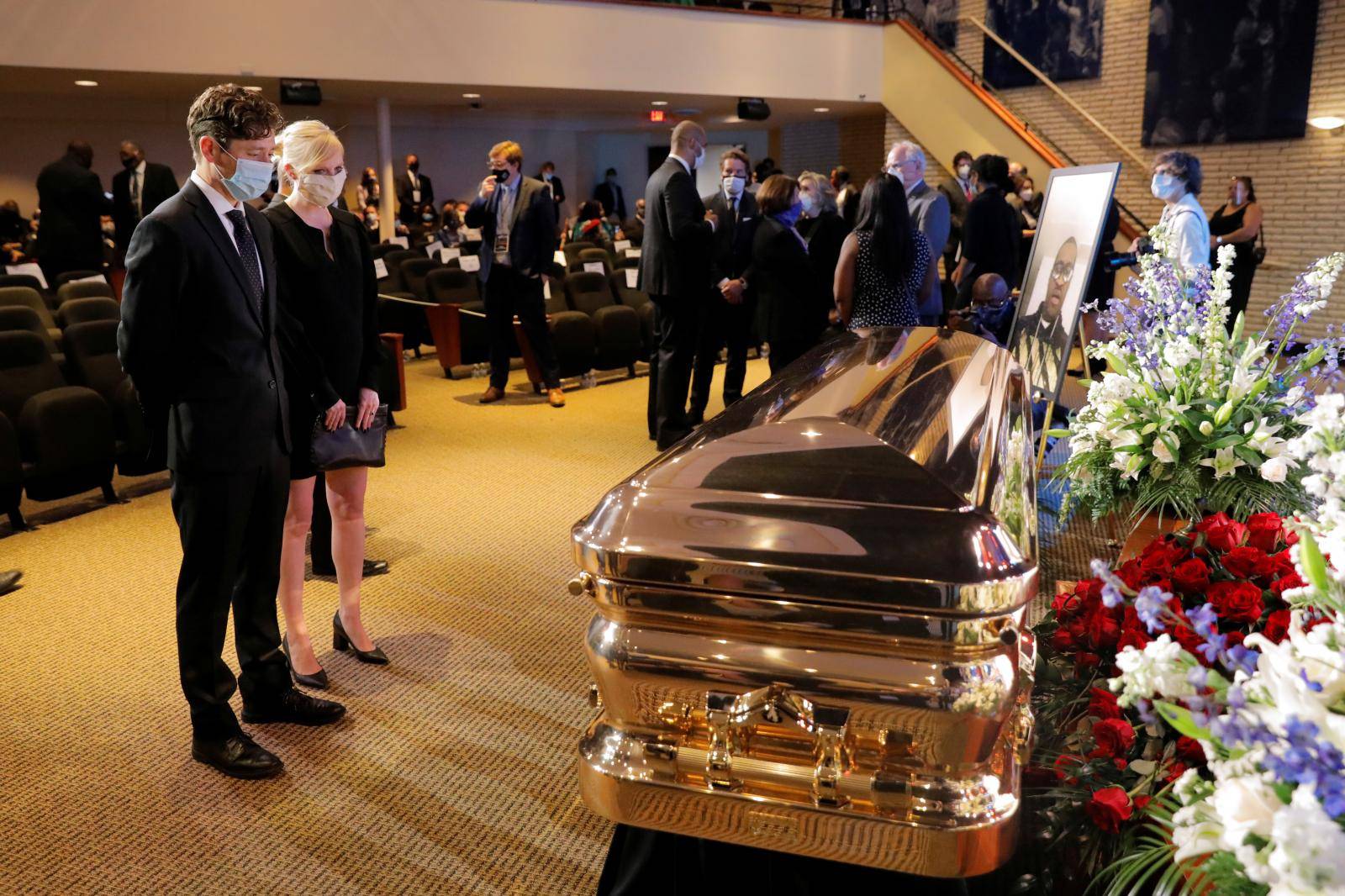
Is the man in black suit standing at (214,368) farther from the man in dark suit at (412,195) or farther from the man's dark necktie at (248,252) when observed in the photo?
the man in dark suit at (412,195)

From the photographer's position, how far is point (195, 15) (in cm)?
1080

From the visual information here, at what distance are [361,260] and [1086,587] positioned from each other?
2198 mm

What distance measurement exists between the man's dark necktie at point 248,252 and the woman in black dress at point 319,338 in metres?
0.27

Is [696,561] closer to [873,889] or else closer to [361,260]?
[873,889]

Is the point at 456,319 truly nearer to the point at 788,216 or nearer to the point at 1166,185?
the point at 788,216

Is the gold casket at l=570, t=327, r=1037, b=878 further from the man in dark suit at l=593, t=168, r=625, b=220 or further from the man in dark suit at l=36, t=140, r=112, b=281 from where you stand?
the man in dark suit at l=593, t=168, r=625, b=220

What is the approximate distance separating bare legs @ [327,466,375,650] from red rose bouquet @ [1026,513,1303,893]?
2.03 m

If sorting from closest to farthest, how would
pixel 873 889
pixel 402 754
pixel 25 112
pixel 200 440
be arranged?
1. pixel 873 889
2. pixel 200 440
3. pixel 402 754
4. pixel 25 112

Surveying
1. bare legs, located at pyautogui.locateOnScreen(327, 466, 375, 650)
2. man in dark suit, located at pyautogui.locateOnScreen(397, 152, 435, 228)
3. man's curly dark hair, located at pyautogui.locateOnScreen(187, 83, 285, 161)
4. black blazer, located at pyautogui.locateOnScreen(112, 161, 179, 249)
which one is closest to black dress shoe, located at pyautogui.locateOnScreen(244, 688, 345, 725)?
bare legs, located at pyautogui.locateOnScreen(327, 466, 375, 650)

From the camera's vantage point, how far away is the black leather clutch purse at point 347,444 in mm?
3078

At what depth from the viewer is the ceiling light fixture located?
11680 mm

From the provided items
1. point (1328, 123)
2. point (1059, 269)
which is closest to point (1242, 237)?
point (1328, 123)

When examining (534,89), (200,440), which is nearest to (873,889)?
(200,440)

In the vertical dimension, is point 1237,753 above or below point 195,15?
below
